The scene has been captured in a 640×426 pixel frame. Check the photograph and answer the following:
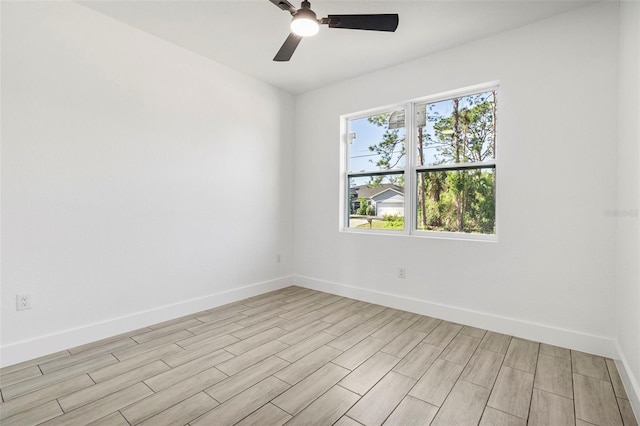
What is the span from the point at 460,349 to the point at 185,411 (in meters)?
1.99

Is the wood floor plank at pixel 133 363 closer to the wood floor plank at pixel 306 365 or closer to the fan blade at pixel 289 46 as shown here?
the wood floor plank at pixel 306 365

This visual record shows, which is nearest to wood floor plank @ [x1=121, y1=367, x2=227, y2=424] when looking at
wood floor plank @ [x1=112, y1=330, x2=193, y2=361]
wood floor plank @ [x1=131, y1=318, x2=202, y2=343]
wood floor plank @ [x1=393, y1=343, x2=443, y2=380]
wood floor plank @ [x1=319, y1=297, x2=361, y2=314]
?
wood floor plank @ [x1=112, y1=330, x2=193, y2=361]

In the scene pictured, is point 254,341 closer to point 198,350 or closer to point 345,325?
point 198,350

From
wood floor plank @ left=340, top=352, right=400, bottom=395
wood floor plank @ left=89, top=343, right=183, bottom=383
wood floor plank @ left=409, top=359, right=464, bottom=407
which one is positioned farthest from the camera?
wood floor plank @ left=89, top=343, right=183, bottom=383

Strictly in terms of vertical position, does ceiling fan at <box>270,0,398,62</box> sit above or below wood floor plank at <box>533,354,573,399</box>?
above

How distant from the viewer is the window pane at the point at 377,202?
11.6 feet

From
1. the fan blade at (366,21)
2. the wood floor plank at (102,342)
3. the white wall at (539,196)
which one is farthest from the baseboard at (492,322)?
the fan blade at (366,21)

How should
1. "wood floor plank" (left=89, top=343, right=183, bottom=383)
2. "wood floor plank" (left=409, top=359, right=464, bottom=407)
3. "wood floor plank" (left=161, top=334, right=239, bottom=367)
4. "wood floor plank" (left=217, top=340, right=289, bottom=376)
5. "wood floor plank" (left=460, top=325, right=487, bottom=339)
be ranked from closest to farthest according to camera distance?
1. "wood floor plank" (left=409, top=359, right=464, bottom=407)
2. "wood floor plank" (left=89, top=343, right=183, bottom=383)
3. "wood floor plank" (left=217, top=340, right=289, bottom=376)
4. "wood floor plank" (left=161, top=334, right=239, bottom=367)
5. "wood floor plank" (left=460, top=325, right=487, bottom=339)

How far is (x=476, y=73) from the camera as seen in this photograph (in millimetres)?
2863

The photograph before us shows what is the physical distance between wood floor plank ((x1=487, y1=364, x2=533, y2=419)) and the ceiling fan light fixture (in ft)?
8.33

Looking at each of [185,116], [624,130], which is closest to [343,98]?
[185,116]

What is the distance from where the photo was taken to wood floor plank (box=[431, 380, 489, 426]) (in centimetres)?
158

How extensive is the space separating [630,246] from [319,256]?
9.68 feet

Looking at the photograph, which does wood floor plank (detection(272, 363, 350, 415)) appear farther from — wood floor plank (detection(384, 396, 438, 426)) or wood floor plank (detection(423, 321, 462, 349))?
wood floor plank (detection(423, 321, 462, 349))
